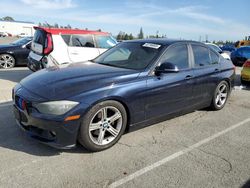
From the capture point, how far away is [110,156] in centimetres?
358

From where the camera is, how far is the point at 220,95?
595cm

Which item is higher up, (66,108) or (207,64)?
(207,64)

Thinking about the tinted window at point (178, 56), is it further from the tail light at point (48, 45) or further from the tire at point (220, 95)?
the tail light at point (48, 45)

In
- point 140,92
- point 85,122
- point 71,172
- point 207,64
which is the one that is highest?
point 207,64

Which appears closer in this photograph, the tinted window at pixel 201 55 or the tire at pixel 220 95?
the tinted window at pixel 201 55

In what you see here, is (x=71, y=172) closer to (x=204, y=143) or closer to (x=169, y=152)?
(x=169, y=152)

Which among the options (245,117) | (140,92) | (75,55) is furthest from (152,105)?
(75,55)

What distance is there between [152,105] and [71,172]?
166 cm

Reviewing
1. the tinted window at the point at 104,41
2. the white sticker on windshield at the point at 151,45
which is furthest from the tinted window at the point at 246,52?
the white sticker on windshield at the point at 151,45

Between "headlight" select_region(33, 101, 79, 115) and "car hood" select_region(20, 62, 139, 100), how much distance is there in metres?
0.08

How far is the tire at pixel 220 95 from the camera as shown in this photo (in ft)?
18.8

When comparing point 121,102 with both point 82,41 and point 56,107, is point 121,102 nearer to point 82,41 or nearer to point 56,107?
point 56,107

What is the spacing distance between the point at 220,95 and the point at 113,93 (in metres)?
3.24

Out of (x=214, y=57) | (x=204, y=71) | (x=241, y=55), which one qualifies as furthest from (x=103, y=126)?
(x=241, y=55)
